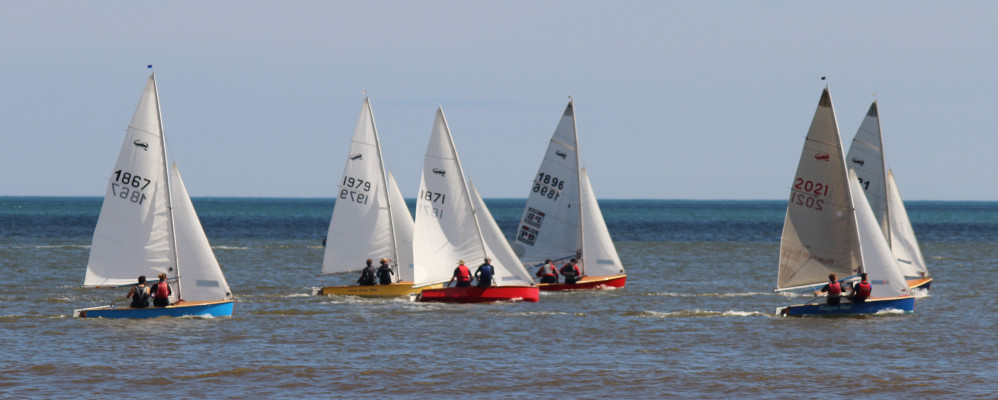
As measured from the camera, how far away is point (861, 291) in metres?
32.8

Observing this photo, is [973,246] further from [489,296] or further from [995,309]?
[489,296]

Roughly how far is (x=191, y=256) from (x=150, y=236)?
126cm

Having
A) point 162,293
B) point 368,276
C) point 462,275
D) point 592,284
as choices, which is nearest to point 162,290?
point 162,293

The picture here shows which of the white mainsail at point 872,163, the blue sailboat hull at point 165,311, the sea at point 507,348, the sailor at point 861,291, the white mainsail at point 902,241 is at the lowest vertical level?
the sea at point 507,348

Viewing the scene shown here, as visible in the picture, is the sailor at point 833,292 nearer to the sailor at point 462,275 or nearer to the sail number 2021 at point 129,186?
the sailor at point 462,275

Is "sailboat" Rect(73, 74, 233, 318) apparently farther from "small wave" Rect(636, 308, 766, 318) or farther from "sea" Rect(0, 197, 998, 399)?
"small wave" Rect(636, 308, 766, 318)

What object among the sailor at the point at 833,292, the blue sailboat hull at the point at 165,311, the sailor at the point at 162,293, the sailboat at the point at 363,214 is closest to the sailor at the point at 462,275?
the sailboat at the point at 363,214

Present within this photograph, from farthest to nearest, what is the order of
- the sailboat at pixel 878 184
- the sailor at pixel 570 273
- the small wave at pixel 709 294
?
the small wave at pixel 709 294 < the sailor at pixel 570 273 < the sailboat at pixel 878 184

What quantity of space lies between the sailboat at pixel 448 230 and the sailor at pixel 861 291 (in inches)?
419

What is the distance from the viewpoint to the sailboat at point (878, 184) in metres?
40.3

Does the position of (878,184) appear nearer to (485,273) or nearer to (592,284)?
(592,284)

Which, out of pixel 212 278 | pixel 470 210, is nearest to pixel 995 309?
pixel 470 210

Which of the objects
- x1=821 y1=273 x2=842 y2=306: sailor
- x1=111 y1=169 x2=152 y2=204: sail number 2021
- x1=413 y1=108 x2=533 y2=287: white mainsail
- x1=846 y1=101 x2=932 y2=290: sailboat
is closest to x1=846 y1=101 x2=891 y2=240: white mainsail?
x1=846 y1=101 x2=932 y2=290: sailboat

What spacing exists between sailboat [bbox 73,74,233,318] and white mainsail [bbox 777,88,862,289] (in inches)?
672
